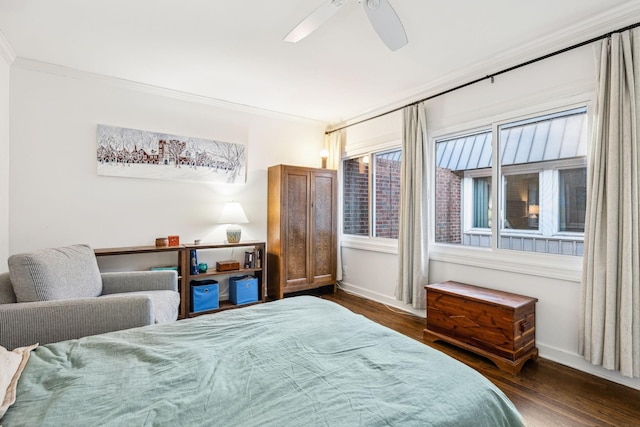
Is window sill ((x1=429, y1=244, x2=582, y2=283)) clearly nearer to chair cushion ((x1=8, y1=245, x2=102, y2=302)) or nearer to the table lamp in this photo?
the table lamp

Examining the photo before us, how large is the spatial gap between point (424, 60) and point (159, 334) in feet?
9.62

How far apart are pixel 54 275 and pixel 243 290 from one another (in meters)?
1.99

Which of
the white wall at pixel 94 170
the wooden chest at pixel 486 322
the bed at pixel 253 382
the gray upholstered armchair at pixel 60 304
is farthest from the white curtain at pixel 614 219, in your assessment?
the white wall at pixel 94 170

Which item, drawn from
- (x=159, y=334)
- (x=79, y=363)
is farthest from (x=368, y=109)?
(x=79, y=363)

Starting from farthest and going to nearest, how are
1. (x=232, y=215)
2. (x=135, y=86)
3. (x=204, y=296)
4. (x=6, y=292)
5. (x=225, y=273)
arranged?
(x=232, y=215) < (x=225, y=273) < (x=204, y=296) < (x=135, y=86) < (x=6, y=292)

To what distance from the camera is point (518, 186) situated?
285cm

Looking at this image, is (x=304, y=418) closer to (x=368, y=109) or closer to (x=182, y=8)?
(x=182, y=8)

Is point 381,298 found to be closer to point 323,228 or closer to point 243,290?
point 323,228

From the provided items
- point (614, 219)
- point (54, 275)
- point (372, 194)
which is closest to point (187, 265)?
point (54, 275)

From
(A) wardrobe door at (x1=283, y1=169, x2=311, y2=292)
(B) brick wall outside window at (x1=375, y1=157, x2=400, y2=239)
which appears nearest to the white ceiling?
(B) brick wall outside window at (x1=375, y1=157, x2=400, y2=239)

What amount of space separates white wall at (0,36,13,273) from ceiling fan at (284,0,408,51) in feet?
8.52

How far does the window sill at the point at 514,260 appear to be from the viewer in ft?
7.93

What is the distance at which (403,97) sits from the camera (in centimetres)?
367

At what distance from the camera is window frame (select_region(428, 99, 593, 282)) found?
2418 mm
